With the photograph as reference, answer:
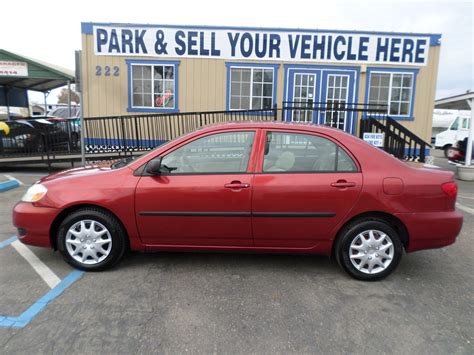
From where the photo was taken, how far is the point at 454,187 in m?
3.49

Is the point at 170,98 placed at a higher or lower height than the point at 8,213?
higher

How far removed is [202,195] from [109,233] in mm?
1018

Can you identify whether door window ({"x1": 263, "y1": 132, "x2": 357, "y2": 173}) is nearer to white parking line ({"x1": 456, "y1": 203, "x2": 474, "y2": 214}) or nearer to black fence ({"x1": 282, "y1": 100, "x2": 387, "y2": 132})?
white parking line ({"x1": 456, "y1": 203, "x2": 474, "y2": 214})

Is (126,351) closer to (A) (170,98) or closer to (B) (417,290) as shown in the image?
(B) (417,290)

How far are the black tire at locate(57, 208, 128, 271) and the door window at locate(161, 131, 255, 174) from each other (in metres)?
0.76

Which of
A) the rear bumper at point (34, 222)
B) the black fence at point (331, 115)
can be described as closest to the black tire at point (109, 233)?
the rear bumper at point (34, 222)

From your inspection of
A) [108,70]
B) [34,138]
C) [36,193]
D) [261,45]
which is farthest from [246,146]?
[108,70]

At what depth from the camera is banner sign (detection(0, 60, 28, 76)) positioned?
432 inches

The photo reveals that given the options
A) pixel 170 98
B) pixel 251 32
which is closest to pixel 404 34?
pixel 251 32

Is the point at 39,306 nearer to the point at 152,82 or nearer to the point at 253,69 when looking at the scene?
the point at 152,82

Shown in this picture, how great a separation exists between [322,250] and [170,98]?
31.3 feet

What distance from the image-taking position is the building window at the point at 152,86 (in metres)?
11.7

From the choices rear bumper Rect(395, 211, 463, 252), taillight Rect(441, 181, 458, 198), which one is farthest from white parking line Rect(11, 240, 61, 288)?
taillight Rect(441, 181, 458, 198)

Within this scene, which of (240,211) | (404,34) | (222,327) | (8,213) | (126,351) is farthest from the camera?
(404,34)
